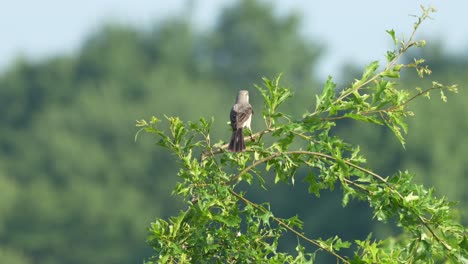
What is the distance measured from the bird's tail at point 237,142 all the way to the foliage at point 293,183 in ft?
0.18

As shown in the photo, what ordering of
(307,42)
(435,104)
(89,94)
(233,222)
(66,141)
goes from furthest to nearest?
1. (307,42)
2. (89,94)
3. (66,141)
4. (435,104)
5. (233,222)

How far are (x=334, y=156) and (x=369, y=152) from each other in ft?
216

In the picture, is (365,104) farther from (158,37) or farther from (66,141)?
(158,37)

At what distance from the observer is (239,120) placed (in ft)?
35.9

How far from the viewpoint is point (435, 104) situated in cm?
8144

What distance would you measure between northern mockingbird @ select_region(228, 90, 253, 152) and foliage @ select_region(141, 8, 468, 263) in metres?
0.12

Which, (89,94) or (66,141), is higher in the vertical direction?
(89,94)

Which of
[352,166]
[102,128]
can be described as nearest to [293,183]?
[352,166]

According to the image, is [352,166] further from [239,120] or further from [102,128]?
[102,128]

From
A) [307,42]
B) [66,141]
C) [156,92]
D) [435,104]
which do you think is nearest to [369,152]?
[435,104]

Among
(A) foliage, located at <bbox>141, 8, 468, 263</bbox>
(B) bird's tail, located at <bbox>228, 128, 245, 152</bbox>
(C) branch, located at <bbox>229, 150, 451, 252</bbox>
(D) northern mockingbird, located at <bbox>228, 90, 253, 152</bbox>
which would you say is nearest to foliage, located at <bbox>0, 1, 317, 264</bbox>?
(D) northern mockingbird, located at <bbox>228, 90, 253, 152</bbox>

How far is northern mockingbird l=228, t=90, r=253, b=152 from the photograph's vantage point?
8.73m

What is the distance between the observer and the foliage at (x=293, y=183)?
827 centimetres

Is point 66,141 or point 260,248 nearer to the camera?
point 260,248
